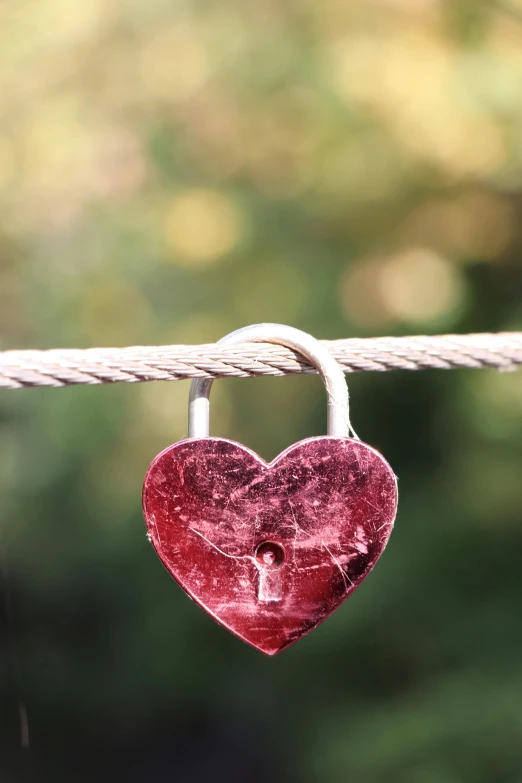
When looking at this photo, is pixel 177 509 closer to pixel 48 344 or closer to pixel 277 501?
pixel 277 501

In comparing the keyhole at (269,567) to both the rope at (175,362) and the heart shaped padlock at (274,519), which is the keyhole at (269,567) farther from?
the rope at (175,362)

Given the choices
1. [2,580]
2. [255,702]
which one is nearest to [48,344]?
[2,580]

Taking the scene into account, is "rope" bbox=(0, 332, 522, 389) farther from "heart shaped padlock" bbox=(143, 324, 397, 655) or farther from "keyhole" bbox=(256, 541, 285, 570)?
"keyhole" bbox=(256, 541, 285, 570)

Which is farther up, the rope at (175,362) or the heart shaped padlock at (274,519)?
the rope at (175,362)

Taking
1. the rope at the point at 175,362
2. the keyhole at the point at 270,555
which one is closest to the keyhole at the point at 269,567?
the keyhole at the point at 270,555

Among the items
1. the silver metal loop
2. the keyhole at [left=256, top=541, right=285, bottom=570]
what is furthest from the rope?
the keyhole at [left=256, top=541, right=285, bottom=570]

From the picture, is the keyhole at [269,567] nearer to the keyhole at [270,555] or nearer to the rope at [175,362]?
the keyhole at [270,555]

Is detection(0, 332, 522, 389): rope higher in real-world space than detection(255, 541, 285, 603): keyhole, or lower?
A: higher

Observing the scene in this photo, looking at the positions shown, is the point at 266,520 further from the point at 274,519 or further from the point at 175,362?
the point at 175,362
